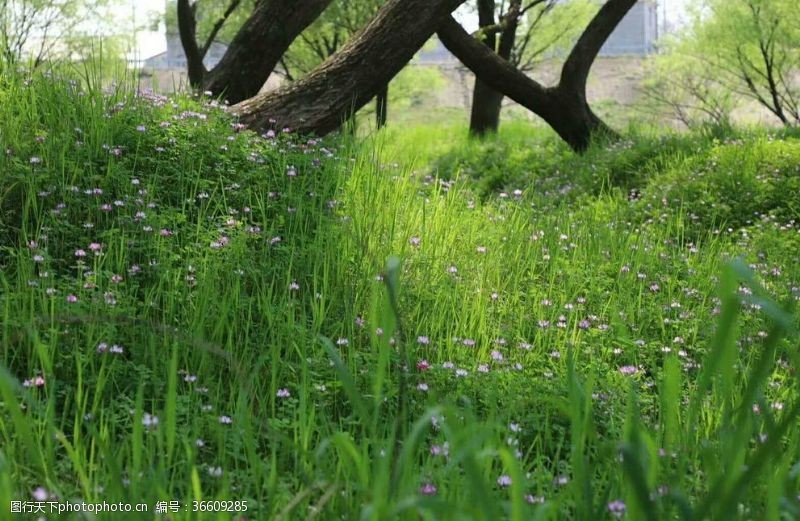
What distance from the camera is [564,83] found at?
873 centimetres

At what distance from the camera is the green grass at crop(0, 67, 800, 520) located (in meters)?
1.52

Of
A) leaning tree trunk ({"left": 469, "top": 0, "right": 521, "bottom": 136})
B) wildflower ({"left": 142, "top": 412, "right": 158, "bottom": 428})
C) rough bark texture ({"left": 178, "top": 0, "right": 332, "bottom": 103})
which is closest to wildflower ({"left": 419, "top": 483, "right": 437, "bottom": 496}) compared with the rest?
wildflower ({"left": 142, "top": 412, "right": 158, "bottom": 428})

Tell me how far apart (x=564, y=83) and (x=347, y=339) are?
22.7 ft

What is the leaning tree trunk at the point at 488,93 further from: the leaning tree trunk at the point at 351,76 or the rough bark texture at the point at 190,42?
the leaning tree trunk at the point at 351,76

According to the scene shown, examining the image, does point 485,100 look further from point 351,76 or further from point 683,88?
point 351,76

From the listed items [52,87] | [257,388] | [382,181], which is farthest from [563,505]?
[52,87]

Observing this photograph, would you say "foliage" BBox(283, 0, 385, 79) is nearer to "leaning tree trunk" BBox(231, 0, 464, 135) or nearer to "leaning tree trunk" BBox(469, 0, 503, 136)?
"leaning tree trunk" BBox(469, 0, 503, 136)

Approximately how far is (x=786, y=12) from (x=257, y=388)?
1292cm

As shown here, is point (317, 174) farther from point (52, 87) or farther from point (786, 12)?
point (786, 12)

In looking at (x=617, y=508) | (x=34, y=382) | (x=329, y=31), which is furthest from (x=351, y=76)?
(x=329, y=31)

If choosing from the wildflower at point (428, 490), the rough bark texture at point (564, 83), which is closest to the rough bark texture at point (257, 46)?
the rough bark texture at point (564, 83)

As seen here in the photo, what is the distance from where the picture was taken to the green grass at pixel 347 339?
1.52m

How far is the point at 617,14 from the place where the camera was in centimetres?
895

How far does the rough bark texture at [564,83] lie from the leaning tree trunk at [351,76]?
275 centimetres
